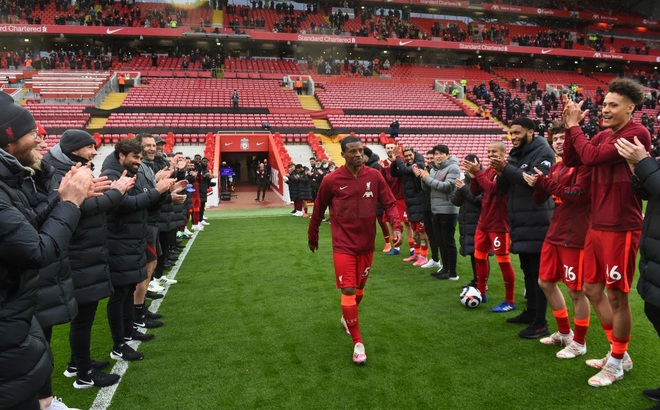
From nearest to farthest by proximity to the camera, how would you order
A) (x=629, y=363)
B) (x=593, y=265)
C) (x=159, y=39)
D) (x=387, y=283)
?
(x=593, y=265) < (x=629, y=363) < (x=387, y=283) < (x=159, y=39)

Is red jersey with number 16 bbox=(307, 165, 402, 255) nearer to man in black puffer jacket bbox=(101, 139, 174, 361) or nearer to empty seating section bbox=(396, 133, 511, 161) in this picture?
man in black puffer jacket bbox=(101, 139, 174, 361)

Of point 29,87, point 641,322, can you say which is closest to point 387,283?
point 641,322

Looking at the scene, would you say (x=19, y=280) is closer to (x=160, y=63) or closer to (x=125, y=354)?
(x=125, y=354)

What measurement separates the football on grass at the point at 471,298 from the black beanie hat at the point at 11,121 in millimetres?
4701

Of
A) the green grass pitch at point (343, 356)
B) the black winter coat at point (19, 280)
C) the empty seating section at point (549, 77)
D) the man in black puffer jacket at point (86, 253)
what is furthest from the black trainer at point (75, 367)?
the empty seating section at point (549, 77)

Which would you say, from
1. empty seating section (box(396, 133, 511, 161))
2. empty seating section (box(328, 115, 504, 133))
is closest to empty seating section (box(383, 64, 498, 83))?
empty seating section (box(328, 115, 504, 133))

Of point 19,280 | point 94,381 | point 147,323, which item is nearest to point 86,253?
point 94,381

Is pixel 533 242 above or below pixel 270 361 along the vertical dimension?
above

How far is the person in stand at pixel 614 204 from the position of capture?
9.89 ft

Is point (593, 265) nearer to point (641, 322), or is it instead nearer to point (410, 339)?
point (410, 339)

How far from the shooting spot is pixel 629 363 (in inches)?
139

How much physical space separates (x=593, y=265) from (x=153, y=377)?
11.9ft

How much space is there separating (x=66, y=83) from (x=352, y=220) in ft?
104

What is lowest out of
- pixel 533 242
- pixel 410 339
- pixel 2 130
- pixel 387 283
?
pixel 387 283
